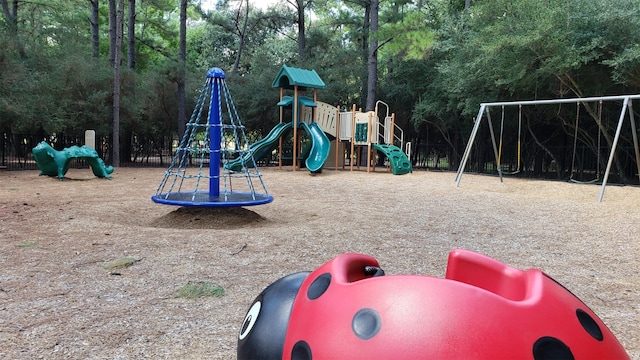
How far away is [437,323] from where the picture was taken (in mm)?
1055

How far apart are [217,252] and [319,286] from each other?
3.38 metres

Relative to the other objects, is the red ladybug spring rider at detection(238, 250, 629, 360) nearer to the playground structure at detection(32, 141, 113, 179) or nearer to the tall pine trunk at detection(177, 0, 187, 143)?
the playground structure at detection(32, 141, 113, 179)

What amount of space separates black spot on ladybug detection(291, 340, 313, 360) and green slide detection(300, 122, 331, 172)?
14173 mm

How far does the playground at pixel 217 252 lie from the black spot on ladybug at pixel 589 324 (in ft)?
5.57

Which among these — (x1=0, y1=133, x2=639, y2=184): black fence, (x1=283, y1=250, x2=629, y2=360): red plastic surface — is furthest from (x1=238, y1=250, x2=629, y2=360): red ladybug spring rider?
(x1=0, y1=133, x2=639, y2=184): black fence

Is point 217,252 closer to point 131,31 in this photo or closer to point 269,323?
point 269,323

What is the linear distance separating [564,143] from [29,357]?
65.2ft

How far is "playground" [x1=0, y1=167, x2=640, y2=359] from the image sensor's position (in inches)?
105

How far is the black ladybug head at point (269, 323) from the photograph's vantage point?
1.41 m

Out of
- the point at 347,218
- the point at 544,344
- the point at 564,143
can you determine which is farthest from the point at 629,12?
the point at 544,344

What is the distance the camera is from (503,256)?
4734 mm

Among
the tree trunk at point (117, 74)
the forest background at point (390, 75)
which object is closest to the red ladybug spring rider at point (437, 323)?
the forest background at point (390, 75)

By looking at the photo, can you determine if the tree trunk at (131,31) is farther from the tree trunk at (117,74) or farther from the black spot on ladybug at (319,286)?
the black spot on ladybug at (319,286)

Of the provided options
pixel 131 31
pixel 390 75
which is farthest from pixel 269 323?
pixel 390 75
